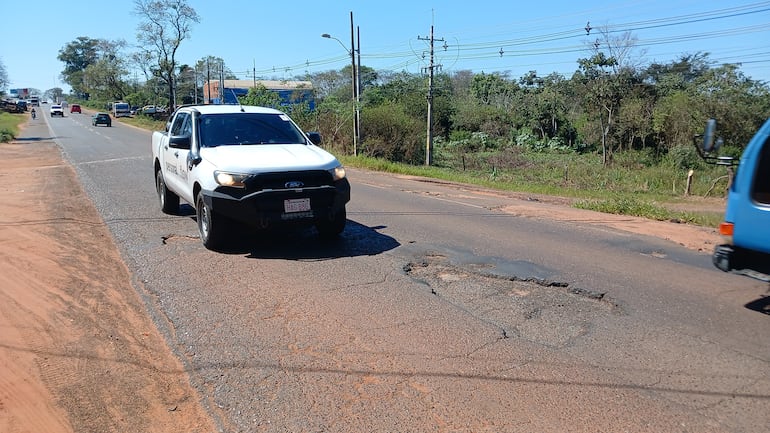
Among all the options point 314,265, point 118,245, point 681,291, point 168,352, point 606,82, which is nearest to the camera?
point 168,352

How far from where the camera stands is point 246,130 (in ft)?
27.7

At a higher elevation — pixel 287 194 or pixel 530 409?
pixel 287 194

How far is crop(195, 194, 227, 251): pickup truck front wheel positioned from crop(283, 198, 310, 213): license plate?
0.87 metres

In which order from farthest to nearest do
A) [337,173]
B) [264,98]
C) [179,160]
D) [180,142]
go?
[264,98]
[179,160]
[180,142]
[337,173]

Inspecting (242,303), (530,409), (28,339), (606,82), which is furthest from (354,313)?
(606,82)

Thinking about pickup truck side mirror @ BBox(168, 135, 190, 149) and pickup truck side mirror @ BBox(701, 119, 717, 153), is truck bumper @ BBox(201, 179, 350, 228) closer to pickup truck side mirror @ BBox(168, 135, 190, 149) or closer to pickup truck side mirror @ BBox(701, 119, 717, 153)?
pickup truck side mirror @ BBox(168, 135, 190, 149)

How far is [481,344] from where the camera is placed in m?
4.63

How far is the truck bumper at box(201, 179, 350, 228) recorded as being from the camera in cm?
698

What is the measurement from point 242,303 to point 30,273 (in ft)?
8.69

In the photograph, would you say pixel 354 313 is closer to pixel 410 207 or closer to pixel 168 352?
pixel 168 352

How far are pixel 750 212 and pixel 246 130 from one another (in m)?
6.31

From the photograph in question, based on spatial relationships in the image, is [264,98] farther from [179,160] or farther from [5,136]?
[179,160]

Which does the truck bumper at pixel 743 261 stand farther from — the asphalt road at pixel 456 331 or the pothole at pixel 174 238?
the pothole at pixel 174 238

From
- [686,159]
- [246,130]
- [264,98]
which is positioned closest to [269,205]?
[246,130]
